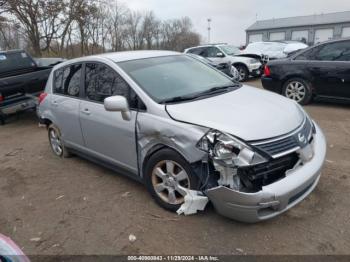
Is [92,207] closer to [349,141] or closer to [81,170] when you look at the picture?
[81,170]

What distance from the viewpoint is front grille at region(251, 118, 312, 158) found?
2.73 m

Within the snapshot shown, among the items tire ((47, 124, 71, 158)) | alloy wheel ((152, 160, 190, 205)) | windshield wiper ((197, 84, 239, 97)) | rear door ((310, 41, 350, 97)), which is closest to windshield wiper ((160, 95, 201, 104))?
windshield wiper ((197, 84, 239, 97))

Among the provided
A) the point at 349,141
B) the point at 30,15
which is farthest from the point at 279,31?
the point at 349,141

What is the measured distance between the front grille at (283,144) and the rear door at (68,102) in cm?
268

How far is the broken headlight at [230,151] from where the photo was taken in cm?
266

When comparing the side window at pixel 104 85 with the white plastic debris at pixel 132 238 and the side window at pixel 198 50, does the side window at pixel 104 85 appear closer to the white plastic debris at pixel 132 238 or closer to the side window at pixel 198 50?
the white plastic debris at pixel 132 238

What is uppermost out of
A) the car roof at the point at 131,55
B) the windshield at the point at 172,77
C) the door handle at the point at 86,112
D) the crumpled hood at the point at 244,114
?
the car roof at the point at 131,55

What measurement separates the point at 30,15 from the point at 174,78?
59.8 feet

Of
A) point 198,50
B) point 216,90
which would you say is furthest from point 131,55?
point 198,50

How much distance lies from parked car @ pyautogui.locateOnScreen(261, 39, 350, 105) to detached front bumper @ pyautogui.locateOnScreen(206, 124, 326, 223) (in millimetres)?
4582

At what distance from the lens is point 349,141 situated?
5.12m

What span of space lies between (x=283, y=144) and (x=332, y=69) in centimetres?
486

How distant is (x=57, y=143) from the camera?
5.28m

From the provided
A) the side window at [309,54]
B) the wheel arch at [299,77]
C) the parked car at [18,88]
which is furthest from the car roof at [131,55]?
the parked car at [18,88]
